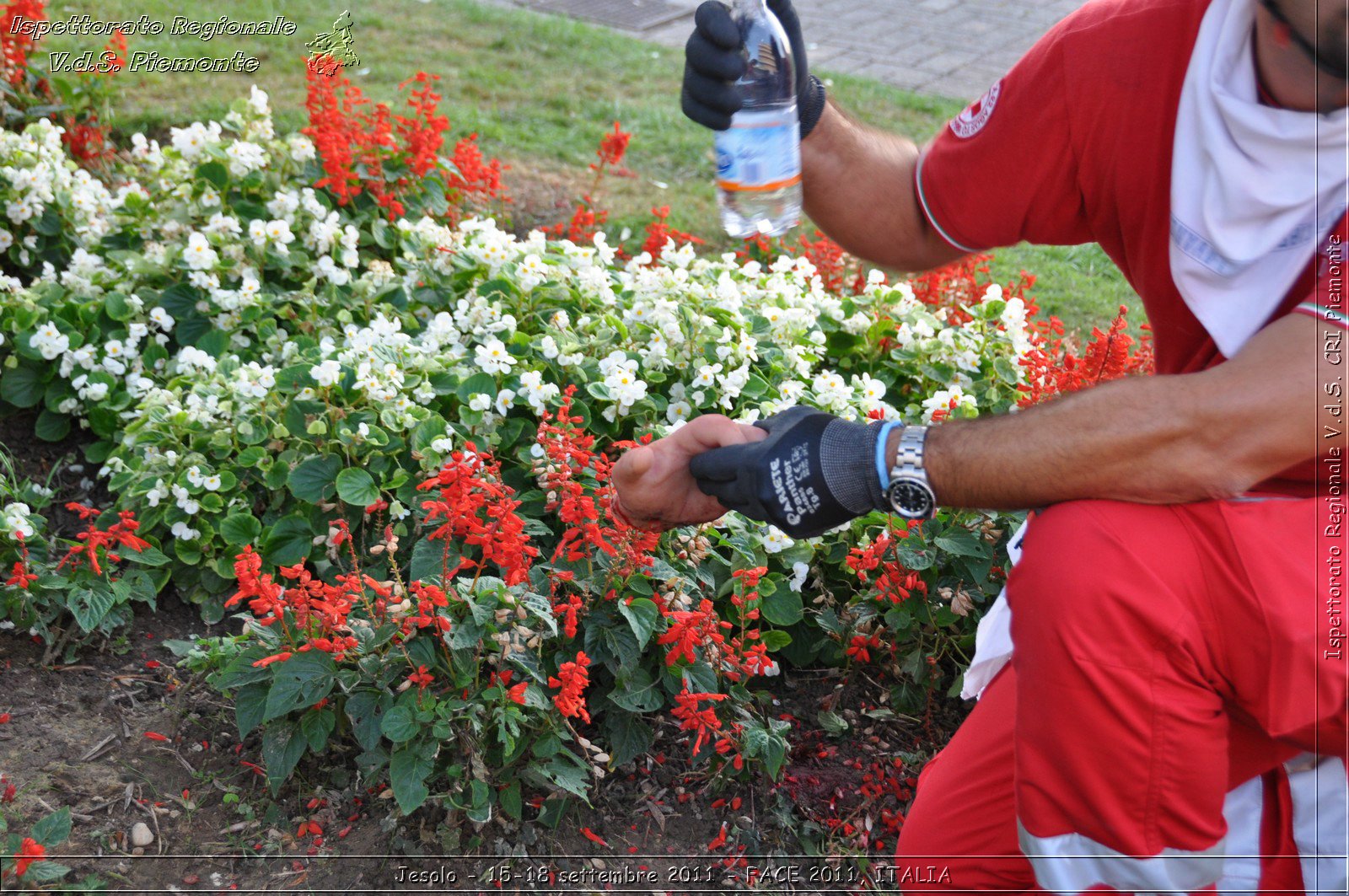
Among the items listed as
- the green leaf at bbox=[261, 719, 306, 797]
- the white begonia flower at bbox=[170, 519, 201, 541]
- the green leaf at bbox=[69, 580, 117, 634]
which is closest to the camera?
the green leaf at bbox=[261, 719, 306, 797]

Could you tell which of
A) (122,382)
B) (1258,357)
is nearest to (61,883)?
(122,382)

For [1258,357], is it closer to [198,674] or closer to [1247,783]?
[1247,783]

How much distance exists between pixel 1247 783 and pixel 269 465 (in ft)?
6.95

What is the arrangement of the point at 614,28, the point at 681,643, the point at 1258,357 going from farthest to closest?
the point at 614,28, the point at 681,643, the point at 1258,357

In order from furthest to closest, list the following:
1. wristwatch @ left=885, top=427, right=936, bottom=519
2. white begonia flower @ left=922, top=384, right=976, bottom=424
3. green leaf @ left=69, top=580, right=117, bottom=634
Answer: white begonia flower @ left=922, top=384, right=976, bottom=424 → green leaf @ left=69, top=580, right=117, bottom=634 → wristwatch @ left=885, top=427, right=936, bottom=519

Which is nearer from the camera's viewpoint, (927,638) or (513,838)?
(513,838)

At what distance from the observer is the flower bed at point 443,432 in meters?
2.16

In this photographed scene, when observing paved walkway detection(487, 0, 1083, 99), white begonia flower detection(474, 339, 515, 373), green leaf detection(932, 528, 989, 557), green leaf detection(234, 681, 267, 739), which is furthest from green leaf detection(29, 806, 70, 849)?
paved walkway detection(487, 0, 1083, 99)

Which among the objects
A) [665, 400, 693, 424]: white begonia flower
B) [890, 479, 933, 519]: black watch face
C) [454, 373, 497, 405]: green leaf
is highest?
[890, 479, 933, 519]: black watch face

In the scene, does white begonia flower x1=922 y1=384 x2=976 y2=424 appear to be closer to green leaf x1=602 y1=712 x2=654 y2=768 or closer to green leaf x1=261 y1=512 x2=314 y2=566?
green leaf x1=602 y1=712 x2=654 y2=768

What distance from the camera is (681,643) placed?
216 cm

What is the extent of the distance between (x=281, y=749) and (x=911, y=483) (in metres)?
1.28

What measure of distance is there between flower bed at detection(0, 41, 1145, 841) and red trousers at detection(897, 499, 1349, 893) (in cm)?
66

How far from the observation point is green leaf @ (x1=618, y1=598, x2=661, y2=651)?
222 cm
